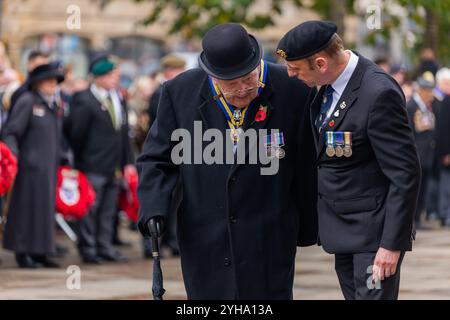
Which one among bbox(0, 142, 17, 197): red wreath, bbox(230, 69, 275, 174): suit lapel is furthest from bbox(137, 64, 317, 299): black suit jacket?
bbox(0, 142, 17, 197): red wreath

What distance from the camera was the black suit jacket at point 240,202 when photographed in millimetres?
6223

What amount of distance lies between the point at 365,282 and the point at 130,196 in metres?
8.29

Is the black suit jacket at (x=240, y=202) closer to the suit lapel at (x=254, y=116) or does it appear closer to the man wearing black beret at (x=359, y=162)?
the suit lapel at (x=254, y=116)

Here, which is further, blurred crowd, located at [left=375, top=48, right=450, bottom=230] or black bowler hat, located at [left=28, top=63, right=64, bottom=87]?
blurred crowd, located at [left=375, top=48, right=450, bottom=230]

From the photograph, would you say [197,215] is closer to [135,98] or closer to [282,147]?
[282,147]

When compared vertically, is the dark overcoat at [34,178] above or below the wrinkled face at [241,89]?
below

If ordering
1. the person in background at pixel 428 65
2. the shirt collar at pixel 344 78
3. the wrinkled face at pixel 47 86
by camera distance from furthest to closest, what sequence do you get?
the person in background at pixel 428 65 → the wrinkled face at pixel 47 86 → the shirt collar at pixel 344 78

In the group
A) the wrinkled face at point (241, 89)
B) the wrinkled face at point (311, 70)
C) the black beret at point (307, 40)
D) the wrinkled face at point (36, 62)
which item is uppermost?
the black beret at point (307, 40)

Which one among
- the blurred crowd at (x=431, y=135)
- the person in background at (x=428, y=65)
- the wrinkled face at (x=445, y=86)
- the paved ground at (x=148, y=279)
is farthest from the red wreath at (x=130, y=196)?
the person in background at (x=428, y=65)

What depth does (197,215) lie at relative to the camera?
6.29 m

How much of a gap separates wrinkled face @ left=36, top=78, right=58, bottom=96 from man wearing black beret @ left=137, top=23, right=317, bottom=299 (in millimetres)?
6506

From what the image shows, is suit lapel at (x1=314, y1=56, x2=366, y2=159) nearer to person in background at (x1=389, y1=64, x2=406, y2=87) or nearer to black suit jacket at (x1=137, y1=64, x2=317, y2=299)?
black suit jacket at (x1=137, y1=64, x2=317, y2=299)

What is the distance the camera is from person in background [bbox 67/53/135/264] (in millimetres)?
13266

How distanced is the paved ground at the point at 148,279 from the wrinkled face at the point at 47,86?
1748 millimetres
